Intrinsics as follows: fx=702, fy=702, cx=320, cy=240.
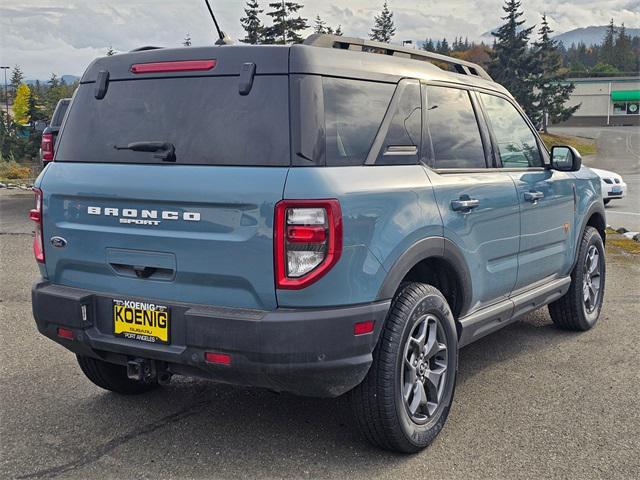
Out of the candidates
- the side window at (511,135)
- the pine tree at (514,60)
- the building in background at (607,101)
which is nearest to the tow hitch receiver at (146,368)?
the side window at (511,135)

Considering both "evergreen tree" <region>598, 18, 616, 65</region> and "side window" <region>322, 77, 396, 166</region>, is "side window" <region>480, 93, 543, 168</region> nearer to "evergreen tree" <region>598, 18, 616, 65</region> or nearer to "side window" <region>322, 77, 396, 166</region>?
"side window" <region>322, 77, 396, 166</region>

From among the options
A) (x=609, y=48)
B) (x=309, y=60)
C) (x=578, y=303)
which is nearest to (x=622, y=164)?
(x=578, y=303)

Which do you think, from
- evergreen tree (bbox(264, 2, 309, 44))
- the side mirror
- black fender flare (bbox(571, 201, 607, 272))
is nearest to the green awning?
evergreen tree (bbox(264, 2, 309, 44))

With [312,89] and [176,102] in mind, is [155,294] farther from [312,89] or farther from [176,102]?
[312,89]

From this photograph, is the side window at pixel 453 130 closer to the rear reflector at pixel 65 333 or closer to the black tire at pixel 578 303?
the black tire at pixel 578 303

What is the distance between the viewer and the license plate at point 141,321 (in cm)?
324

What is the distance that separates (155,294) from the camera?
3283mm

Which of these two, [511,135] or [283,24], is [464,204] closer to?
[511,135]

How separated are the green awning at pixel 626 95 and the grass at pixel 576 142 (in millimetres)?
31047

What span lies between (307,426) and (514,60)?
5522 cm

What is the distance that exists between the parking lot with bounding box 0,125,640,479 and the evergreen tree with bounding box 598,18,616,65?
132 meters

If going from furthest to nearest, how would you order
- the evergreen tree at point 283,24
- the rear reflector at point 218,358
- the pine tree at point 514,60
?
the pine tree at point 514,60 → the evergreen tree at point 283,24 → the rear reflector at point 218,358

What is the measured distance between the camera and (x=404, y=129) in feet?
12.1

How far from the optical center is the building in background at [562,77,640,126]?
275 ft
